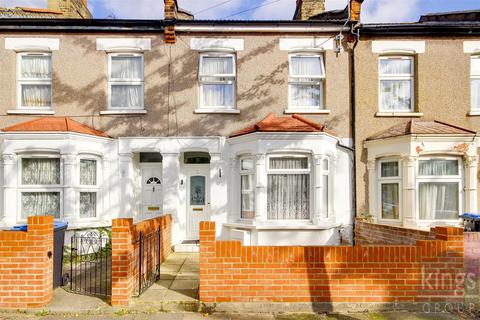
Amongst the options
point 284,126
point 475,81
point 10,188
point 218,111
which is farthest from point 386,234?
point 10,188

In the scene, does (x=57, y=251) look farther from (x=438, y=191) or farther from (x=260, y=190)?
(x=438, y=191)

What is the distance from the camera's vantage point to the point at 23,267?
15.9ft

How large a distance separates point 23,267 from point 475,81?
11.3 meters

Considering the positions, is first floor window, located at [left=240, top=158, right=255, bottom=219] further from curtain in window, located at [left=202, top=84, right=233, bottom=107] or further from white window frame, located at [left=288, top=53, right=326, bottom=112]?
white window frame, located at [left=288, top=53, right=326, bottom=112]

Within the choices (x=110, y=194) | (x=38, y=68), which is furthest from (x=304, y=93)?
(x=38, y=68)

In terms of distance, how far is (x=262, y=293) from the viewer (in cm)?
483

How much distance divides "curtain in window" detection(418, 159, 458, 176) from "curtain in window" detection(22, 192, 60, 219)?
30.2 ft

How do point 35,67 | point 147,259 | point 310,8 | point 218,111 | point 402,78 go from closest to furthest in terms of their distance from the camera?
point 147,259
point 218,111
point 35,67
point 402,78
point 310,8

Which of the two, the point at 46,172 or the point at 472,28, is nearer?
the point at 46,172

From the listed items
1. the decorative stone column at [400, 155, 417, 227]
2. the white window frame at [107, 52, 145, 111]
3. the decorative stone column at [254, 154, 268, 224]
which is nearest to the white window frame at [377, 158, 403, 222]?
the decorative stone column at [400, 155, 417, 227]

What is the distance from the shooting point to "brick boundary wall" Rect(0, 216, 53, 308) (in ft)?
15.9

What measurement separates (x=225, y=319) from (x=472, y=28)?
9776 millimetres

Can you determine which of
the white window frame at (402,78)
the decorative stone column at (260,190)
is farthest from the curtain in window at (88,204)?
the white window frame at (402,78)

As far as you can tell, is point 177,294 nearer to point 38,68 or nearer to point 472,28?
point 38,68
